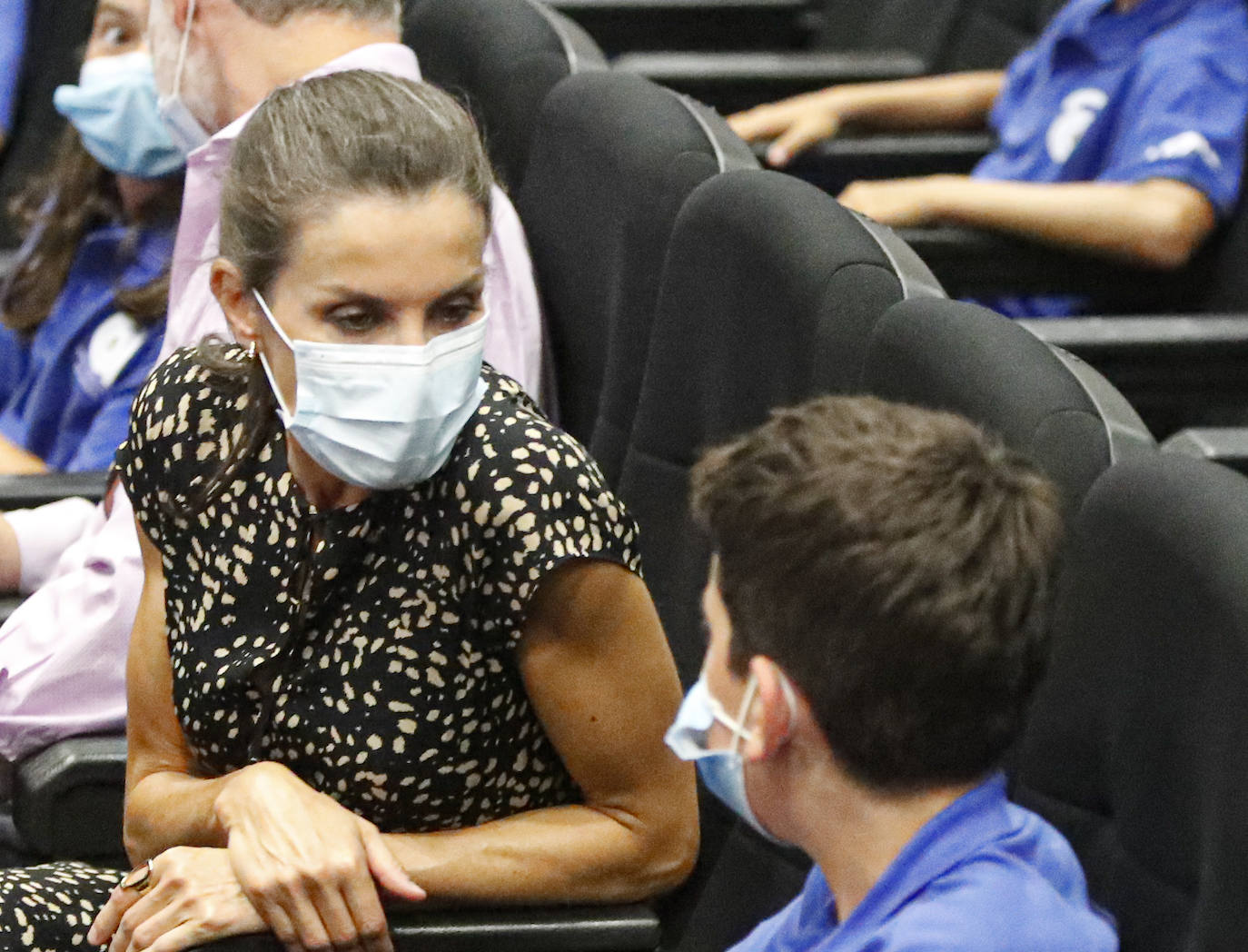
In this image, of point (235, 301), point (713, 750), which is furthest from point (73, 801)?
point (713, 750)

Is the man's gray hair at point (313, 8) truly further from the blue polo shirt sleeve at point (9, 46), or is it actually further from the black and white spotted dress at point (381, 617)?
the blue polo shirt sleeve at point (9, 46)

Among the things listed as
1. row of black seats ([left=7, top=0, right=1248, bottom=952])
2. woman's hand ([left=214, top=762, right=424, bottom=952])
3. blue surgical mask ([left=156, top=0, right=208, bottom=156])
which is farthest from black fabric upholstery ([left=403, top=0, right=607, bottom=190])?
woman's hand ([left=214, top=762, right=424, bottom=952])

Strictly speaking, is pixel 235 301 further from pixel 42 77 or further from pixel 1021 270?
pixel 42 77

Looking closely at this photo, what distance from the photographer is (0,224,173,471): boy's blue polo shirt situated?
1.92 m

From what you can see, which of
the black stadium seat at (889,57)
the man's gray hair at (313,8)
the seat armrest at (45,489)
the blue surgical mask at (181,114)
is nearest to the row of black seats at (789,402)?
the man's gray hair at (313,8)

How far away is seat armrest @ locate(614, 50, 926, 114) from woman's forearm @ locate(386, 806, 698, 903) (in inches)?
61.3

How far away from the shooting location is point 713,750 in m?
0.91

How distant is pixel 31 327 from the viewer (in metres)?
2.09

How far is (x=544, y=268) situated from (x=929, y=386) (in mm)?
678

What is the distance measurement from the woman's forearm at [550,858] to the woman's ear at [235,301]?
34cm

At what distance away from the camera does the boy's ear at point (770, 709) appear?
0.85 m

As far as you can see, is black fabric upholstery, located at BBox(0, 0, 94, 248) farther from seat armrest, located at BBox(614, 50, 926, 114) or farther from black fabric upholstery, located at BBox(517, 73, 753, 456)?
black fabric upholstery, located at BBox(517, 73, 753, 456)

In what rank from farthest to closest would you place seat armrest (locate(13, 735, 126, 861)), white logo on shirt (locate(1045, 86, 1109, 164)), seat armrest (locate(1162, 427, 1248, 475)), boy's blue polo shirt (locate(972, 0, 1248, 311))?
white logo on shirt (locate(1045, 86, 1109, 164))
boy's blue polo shirt (locate(972, 0, 1248, 311))
seat armrest (locate(1162, 427, 1248, 475))
seat armrest (locate(13, 735, 126, 861))

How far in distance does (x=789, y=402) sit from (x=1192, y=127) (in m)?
0.97
